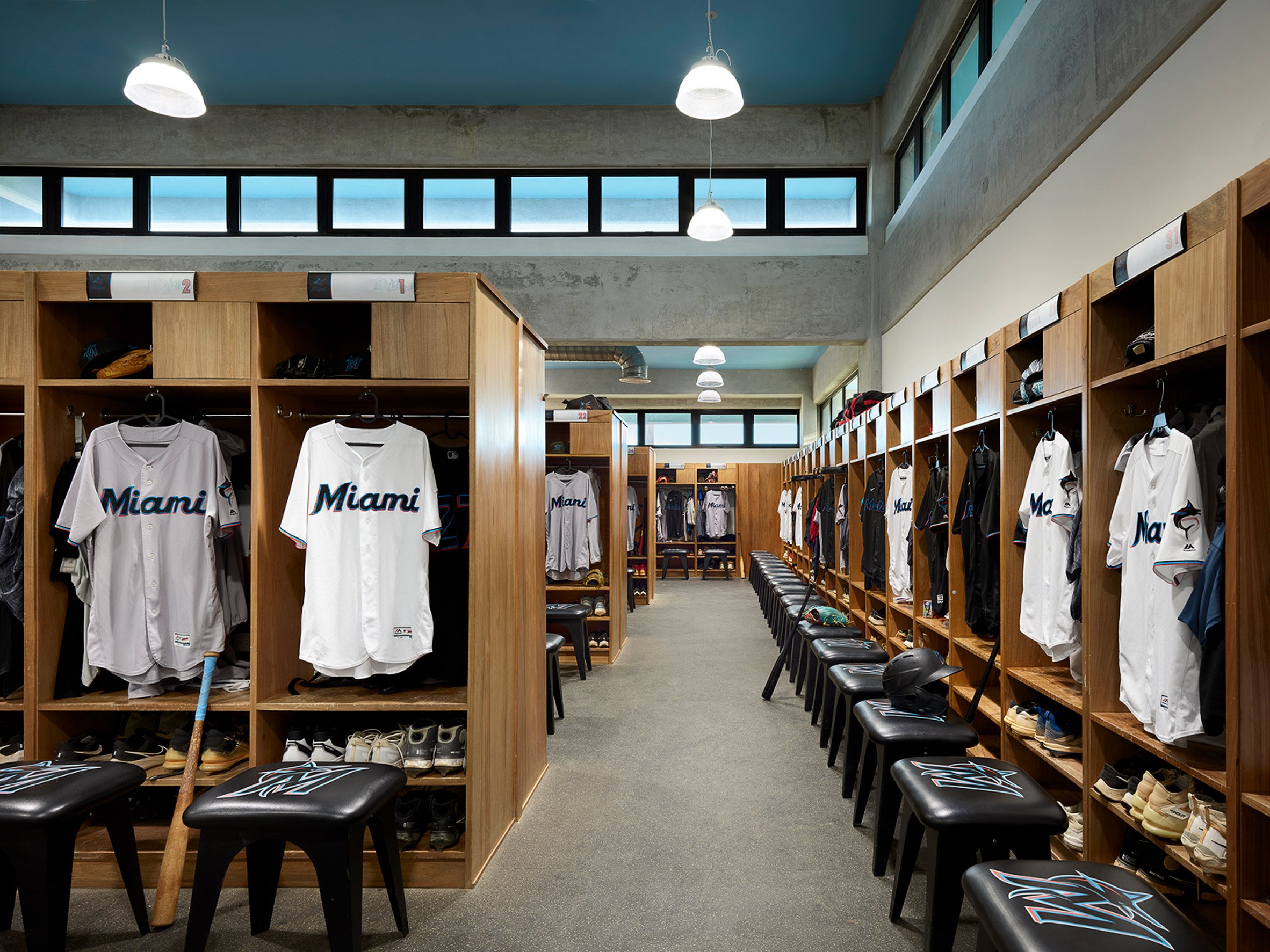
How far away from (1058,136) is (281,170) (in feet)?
22.0

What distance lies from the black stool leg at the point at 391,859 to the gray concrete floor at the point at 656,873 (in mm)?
63

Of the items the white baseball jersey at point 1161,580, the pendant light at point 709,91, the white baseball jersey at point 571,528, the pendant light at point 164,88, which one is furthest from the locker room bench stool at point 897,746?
the pendant light at point 164,88

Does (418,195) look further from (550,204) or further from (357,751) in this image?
(357,751)

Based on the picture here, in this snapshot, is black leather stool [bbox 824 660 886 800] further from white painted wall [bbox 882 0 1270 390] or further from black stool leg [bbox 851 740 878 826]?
white painted wall [bbox 882 0 1270 390]

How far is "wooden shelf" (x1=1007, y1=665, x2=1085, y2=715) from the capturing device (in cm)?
251

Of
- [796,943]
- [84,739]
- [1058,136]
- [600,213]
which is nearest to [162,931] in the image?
[84,739]

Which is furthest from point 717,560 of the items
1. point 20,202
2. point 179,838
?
point 179,838

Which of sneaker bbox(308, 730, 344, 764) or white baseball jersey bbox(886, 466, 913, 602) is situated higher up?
white baseball jersey bbox(886, 466, 913, 602)

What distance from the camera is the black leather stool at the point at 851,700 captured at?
3230 mm

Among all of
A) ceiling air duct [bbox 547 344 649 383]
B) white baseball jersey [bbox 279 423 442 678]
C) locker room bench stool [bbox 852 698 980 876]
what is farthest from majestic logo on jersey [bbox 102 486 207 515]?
ceiling air duct [bbox 547 344 649 383]

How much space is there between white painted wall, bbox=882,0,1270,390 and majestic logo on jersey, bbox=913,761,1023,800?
6.50ft

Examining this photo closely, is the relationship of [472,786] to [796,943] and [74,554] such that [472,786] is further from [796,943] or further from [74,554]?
[74,554]

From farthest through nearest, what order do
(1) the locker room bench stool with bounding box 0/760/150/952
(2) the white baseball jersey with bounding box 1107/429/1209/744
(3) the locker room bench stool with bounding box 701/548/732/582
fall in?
(3) the locker room bench stool with bounding box 701/548/732/582, (1) the locker room bench stool with bounding box 0/760/150/952, (2) the white baseball jersey with bounding box 1107/429/1209/744

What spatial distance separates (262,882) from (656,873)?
1.32 meters
